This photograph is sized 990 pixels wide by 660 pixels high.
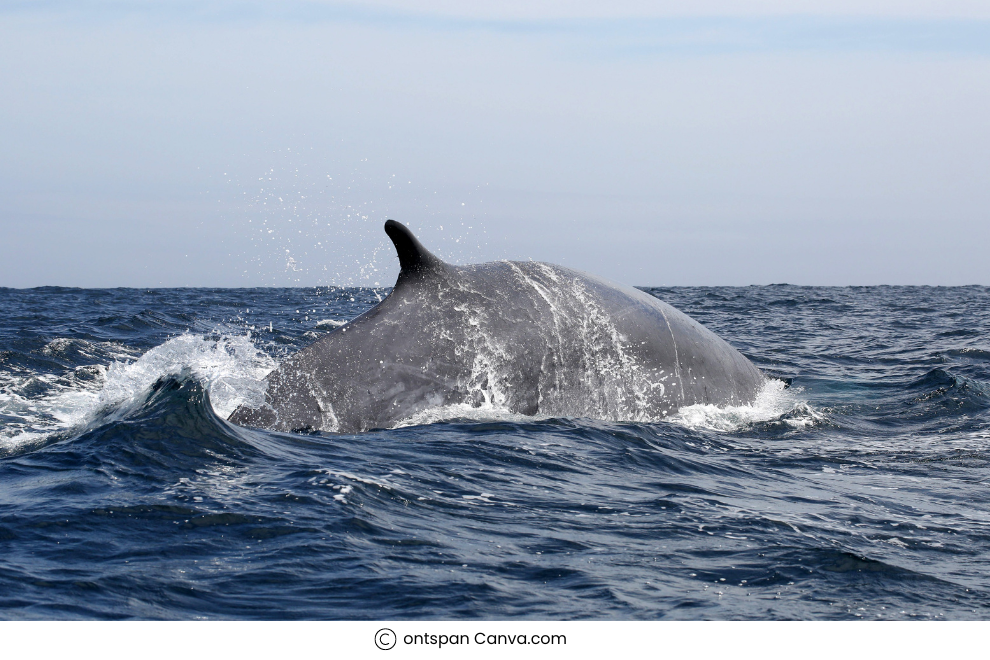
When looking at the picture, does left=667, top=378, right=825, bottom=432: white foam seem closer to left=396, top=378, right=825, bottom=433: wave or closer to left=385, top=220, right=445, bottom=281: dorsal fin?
left=396, top=378, right=825, bottom=433: wave

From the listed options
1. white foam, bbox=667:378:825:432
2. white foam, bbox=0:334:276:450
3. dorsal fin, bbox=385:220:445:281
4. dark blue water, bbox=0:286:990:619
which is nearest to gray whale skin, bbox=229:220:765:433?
dorsal fin, bbox=385:220:445:281

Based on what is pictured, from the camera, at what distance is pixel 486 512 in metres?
6.66

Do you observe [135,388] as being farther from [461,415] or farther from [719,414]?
[719,414]

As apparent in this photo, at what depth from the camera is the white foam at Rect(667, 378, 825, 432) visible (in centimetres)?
1062

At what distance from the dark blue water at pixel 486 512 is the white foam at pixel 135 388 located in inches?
2.9

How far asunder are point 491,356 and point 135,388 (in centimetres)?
421

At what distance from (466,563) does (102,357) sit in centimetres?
1289

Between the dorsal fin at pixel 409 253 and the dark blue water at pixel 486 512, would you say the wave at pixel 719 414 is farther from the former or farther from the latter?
the dorsal fin at pixel 409 253

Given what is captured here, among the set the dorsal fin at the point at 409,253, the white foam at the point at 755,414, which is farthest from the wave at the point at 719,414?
the dorsal fin at the point at 409,253

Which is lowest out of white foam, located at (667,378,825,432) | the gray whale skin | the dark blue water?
the dark blue water

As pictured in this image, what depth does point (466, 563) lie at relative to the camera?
5.43m

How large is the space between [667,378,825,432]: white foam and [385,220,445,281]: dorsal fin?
3.28m
